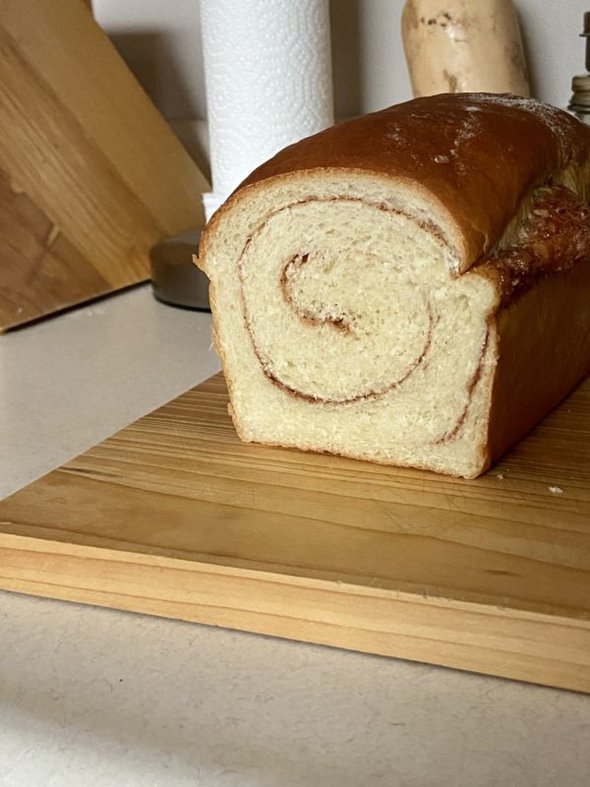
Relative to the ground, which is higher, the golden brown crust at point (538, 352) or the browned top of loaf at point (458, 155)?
the browned top of loaf at point (458, 155)

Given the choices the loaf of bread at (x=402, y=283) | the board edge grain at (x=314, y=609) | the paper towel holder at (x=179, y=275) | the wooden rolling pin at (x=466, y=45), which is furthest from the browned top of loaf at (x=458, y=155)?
the paper towel holder at (x=179, y=275)

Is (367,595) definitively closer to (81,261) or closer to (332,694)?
(332,694)

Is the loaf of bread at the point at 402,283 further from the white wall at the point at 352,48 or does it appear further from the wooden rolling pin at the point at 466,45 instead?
the white wall at the point at 352,48

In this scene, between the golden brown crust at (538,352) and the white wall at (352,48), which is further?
A: the white wall at (352,48)

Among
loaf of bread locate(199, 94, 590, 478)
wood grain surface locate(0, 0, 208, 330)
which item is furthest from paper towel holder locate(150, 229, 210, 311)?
loaf of bread locate(199, 94, 590, 478)

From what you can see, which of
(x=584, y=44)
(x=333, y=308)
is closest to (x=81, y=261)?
(x=333, y=308)

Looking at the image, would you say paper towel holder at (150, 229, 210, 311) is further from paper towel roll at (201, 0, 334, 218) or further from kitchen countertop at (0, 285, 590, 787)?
kitchen countertop at (0, 285, 590, 787)
